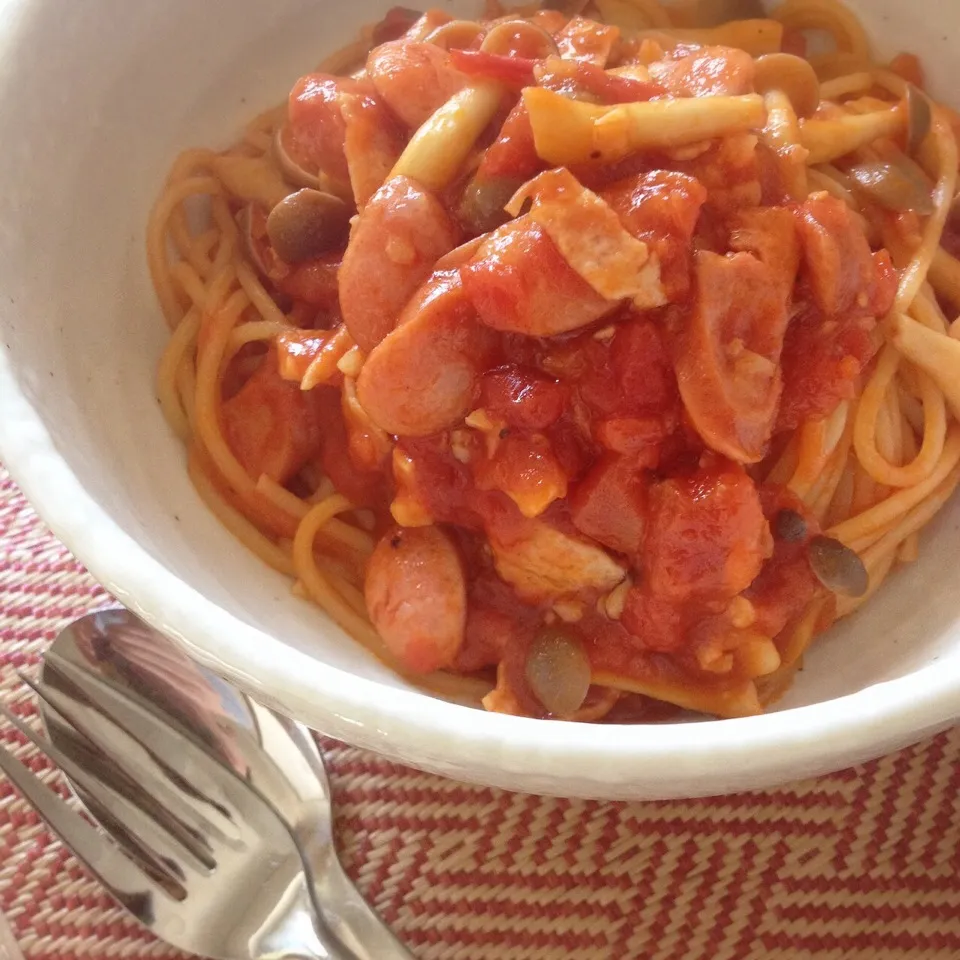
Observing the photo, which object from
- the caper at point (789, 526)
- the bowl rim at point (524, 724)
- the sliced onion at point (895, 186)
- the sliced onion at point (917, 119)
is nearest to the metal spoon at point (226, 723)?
the bowl rim at point (524, 724)

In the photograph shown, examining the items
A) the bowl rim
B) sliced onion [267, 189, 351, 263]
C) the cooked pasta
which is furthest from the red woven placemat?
sliced onion [267, 189, 351, 263]

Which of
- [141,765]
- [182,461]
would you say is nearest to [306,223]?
[182,461]

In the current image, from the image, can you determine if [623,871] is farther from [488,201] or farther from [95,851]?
[488,201]

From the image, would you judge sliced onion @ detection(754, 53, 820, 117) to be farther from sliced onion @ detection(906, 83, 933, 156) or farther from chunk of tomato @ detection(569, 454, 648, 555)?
chunk of tomato @ detection(569, 454, 648, 555)

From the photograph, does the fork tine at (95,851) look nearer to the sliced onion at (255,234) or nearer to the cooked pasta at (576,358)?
the cooked pasta at (576,358)

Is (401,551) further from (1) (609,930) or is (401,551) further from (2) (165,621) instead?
(1) (609,930)
